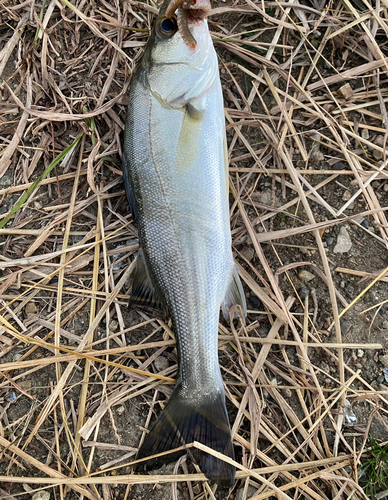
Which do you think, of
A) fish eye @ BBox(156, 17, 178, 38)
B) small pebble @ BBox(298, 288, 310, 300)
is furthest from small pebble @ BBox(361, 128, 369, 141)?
fish eye @ BBox(156, 17, 178, 38)

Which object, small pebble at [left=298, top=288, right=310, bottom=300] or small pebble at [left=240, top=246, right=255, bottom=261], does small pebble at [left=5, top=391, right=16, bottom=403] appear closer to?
small pebble at [left=240, top=246, right=255, bottom=261]

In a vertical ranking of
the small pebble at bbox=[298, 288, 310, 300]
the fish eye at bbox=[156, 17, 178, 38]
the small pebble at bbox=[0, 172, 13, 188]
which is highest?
the fish eye at bbox=[156, 17, 178, 38]

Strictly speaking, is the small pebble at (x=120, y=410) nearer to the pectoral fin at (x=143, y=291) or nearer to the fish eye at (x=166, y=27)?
the pectoral fin at (x=143, y=291)

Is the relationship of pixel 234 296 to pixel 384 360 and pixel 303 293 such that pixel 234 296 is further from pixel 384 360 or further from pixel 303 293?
pixel 384 360

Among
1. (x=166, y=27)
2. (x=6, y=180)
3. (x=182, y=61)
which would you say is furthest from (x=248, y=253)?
(x=6, y=180)

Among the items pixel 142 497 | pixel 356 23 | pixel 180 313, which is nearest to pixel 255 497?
pixel 142 497
